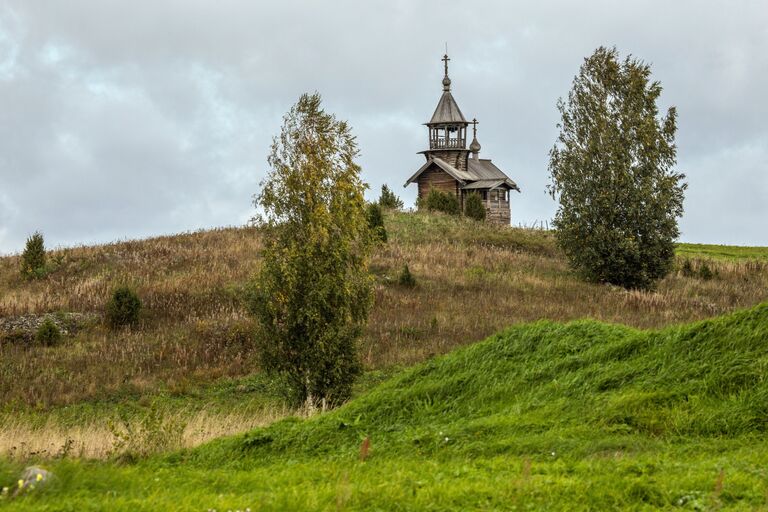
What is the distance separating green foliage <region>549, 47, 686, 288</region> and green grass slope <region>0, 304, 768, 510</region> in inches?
910

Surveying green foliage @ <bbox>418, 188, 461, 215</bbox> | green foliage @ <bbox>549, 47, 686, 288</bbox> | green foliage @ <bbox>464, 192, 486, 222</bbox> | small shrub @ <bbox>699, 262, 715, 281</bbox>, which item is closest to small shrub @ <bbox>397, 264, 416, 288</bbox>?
green foliage @ <bbox>549, 47, 686, 288</bbox>

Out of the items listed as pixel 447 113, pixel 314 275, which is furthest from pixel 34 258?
pixel 447 113

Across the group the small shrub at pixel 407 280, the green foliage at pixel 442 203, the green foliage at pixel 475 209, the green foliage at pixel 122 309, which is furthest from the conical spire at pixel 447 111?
the green foliage at pixel 122 309

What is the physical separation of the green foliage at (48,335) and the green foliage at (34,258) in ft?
31.1

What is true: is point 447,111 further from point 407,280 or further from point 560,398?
point 560,398

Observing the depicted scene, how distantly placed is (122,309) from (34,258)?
979 cm

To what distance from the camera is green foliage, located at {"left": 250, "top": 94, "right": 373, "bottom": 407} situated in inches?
659

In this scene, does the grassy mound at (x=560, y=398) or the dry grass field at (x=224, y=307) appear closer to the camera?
the grassy mound at (x=560, y=398)

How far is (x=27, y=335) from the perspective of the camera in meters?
25.8

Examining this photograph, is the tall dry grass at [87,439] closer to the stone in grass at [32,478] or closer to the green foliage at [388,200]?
the stone in grass at [32,478]

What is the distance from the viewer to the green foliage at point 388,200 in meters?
55.4

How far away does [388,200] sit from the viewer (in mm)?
56281

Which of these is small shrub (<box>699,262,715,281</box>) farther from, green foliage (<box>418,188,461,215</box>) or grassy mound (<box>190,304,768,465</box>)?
grassy mound (<box>190,304,768,465</box>)

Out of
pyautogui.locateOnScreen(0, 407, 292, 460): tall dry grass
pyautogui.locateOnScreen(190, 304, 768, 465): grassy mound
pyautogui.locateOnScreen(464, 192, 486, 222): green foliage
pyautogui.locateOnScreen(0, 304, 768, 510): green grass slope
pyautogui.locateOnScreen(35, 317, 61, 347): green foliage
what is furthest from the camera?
pyautogui.locateOnScreen(464, 192, 486, 222): green foliage
